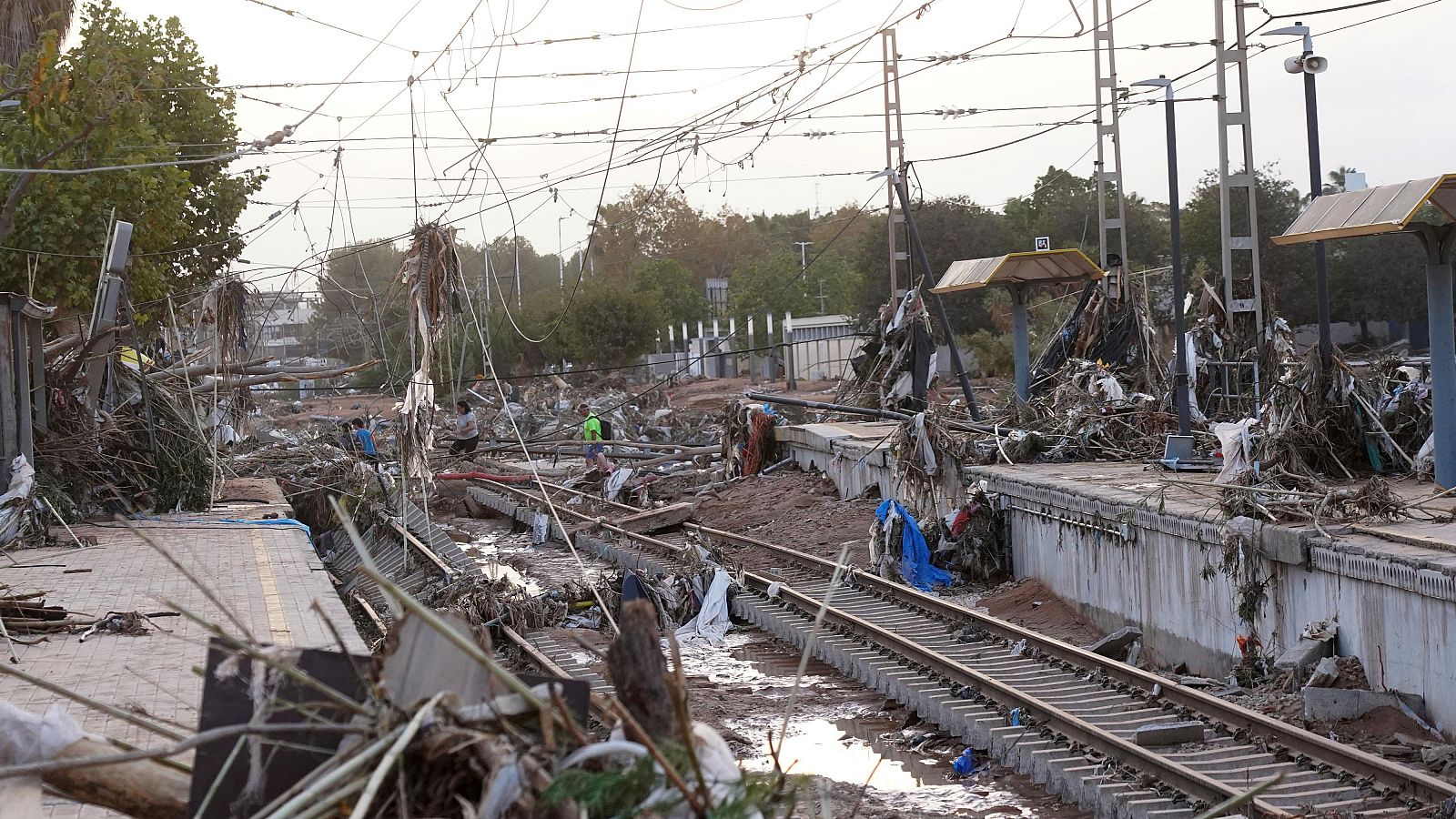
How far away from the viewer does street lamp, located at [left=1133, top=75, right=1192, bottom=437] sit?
56.7 ft

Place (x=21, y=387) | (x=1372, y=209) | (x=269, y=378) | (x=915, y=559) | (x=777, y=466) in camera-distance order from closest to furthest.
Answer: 1. (x=1372, y=209)
2. (x=21, y=387)
3. (x=915, y=559)
4. (x=269, y=378)
5. (x=777, y=466)

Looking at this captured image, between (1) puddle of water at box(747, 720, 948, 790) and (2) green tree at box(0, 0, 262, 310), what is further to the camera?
(2) green tree at box(0, 0, 262, 310)

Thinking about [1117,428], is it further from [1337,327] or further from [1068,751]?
[1337,327]

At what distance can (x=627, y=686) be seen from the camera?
318 centimetres

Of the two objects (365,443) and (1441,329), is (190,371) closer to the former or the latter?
(365,443)

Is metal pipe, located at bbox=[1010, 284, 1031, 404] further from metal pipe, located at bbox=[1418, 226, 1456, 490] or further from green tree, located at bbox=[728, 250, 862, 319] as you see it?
green tree, located at bbox=[728, 250, 862, 319]

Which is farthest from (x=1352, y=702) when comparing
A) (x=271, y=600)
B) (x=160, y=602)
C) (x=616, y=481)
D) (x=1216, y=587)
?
(x=616, y=481)

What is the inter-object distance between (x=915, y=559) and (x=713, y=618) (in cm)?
336

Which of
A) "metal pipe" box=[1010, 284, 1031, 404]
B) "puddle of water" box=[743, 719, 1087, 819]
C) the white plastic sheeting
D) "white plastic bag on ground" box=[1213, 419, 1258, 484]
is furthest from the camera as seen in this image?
"metal pipe" box=[1010, 284, 1031, 404]

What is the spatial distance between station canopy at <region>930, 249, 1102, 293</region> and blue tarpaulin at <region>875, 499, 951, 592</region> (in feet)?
19.8

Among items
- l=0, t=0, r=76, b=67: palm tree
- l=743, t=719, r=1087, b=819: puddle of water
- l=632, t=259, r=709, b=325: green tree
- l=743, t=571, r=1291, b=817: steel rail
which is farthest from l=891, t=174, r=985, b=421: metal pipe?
l=632, t=259, r=709, b=325: green tree

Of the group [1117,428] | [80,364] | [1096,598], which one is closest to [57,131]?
[80,364]

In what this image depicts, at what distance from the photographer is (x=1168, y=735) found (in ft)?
31.2

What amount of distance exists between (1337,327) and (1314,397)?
37840mm
